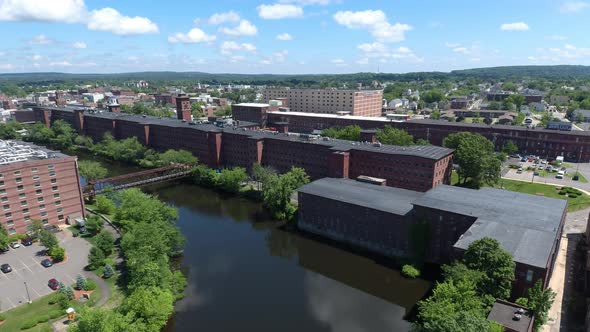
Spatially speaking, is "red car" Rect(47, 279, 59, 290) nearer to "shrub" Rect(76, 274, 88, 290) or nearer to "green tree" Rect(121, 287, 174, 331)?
"shrub" Rect(76, 274, 88, 290)

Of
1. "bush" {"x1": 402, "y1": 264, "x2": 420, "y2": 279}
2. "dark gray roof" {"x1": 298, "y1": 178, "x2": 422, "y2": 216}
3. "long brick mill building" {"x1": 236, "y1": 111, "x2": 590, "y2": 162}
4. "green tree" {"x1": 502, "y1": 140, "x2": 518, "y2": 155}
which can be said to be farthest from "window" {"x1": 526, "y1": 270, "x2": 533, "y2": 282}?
"long brick mill building" {"x1": 236, "y1": 111, "x2": 590, "y2": 162}

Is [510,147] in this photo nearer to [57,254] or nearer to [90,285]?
[90,285]

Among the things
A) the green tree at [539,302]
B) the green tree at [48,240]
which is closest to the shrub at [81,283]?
the green tree at [48,240]

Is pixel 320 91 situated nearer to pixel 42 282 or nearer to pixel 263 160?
pixel 263 160

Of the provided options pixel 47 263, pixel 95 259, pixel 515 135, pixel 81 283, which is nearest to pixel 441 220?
pixel 81 283

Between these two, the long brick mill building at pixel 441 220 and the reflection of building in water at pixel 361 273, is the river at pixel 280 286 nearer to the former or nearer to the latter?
the reflection of building in water at pixel 361 273

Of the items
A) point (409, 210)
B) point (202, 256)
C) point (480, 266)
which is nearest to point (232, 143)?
point (202, 256)
